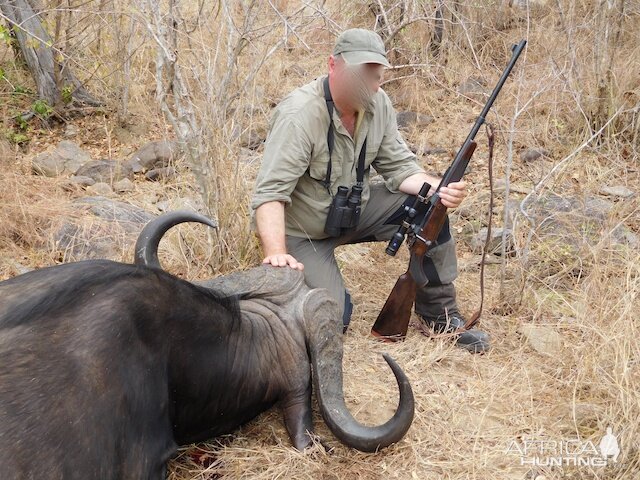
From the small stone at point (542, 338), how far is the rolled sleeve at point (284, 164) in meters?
1.74

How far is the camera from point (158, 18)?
14.4ft

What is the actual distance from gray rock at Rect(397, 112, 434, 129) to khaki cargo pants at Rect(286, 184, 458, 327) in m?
3.62

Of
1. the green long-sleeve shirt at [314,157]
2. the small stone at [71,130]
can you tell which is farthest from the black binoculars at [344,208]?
the small stone at [71,130]

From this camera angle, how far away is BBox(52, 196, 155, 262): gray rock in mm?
5129

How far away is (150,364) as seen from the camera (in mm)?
2670

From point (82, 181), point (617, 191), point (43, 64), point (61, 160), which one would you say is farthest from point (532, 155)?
point (43, 64)

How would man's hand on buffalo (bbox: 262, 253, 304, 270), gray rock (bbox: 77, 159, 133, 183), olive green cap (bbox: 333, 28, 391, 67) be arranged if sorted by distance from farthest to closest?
1. gray rock (bbox: 77, 159, 133, 183)
2. olive green cap (bbox: 333, 28, 391, 67)
3. man's hand on buffalo (bbox: 262, 253, 304, 270)

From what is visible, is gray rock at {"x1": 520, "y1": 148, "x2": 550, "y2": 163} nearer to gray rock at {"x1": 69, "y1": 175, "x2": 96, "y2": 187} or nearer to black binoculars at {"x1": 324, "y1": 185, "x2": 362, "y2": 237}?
black binoculars at {"x1": 324, "y1": 185, "x2": 362, "y2": 237}

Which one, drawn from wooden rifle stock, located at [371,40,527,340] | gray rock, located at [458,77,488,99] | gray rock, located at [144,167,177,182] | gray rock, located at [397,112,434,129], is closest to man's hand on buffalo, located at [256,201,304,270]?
wooden rifle stock, located at [371,40,527,340]

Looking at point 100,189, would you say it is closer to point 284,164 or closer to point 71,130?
point 71,130

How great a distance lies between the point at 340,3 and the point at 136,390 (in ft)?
22.9

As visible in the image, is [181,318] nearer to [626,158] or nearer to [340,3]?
[626,158]

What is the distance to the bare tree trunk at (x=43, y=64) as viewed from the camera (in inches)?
307

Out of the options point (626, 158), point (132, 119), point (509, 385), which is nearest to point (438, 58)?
point (626, 158)
